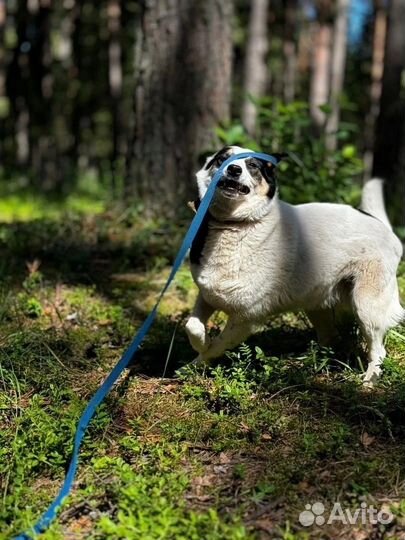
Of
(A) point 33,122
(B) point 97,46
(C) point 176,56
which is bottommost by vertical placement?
(A) point 33,122

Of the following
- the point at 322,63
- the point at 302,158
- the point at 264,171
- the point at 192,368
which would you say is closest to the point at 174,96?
the point at 302,158

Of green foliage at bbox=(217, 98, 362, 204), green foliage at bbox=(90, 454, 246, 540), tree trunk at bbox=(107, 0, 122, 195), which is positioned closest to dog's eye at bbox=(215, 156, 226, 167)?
green foliage at bbox=(90, 454, 246, 540)

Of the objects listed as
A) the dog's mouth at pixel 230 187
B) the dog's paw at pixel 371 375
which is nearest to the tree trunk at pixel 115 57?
the dog's mouth at pixel 230 187

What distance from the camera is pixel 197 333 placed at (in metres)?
3.98

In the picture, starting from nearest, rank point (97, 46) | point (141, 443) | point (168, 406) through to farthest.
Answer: point (141, 443)
point (168, 406)
point (97, 46)

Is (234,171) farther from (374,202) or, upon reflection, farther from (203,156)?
(203,156)

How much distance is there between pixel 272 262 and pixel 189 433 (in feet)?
4.02

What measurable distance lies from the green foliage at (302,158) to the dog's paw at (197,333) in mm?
3093

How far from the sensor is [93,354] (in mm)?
Answer: 4527

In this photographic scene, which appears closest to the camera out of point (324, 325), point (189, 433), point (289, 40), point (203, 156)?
point (189, 433)

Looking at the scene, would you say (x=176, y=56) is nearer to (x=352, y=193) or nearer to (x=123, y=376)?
(x=352, y=193)

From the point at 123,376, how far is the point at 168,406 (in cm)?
59

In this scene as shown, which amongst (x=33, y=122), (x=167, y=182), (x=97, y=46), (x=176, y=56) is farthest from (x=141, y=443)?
(x=97, y=46)

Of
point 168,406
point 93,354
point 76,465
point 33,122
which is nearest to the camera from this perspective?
point 76,465
